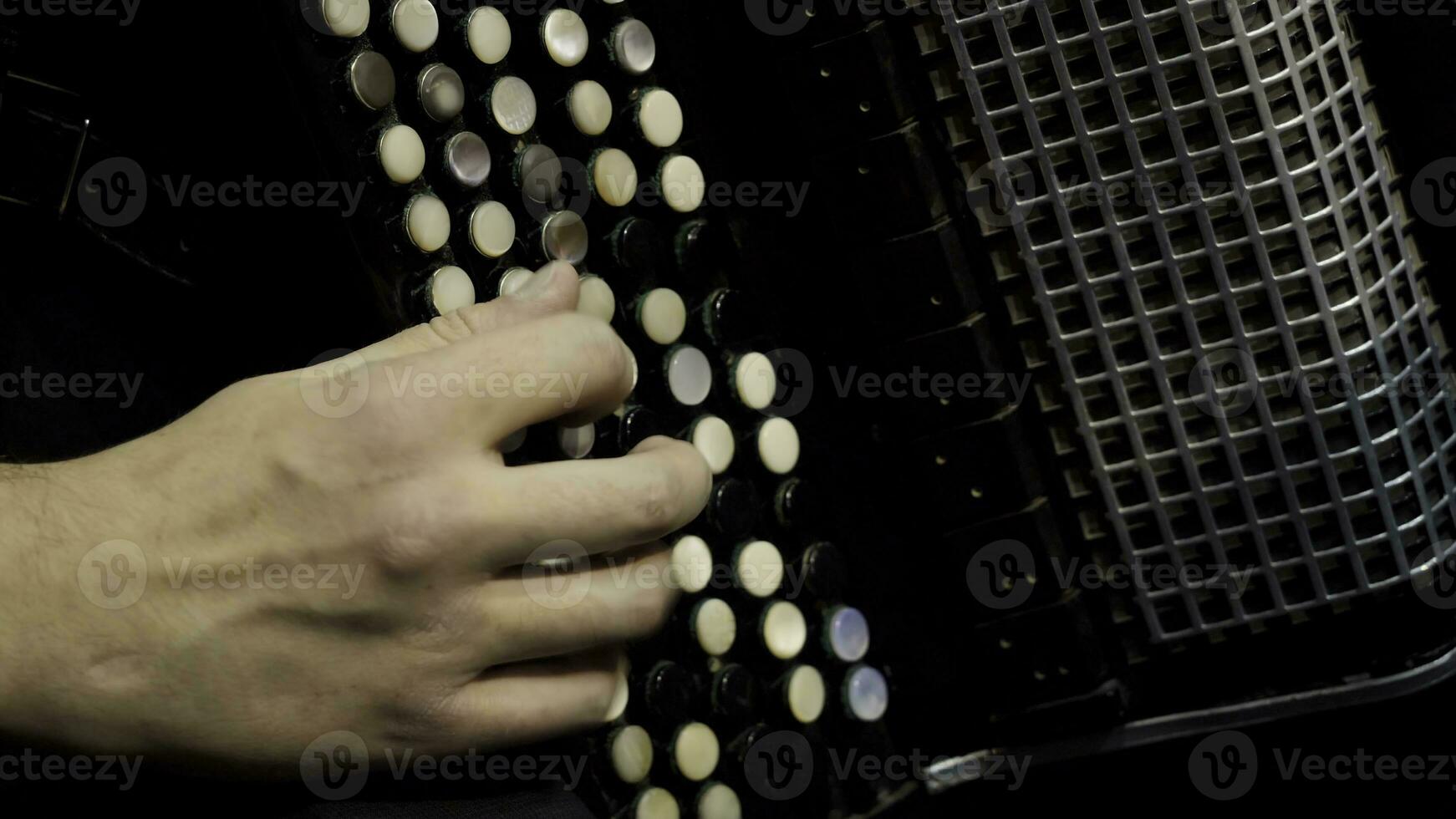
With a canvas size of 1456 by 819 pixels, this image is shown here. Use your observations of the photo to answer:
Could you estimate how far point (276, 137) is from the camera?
0.56 m

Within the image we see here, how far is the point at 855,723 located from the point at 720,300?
0.29 m

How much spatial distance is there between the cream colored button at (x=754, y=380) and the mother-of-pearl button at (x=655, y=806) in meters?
0.23

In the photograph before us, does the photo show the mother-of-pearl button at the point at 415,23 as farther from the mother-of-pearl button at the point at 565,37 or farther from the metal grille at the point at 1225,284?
the metal grille at the point at 1225,284

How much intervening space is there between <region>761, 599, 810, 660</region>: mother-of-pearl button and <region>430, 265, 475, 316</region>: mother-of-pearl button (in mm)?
261

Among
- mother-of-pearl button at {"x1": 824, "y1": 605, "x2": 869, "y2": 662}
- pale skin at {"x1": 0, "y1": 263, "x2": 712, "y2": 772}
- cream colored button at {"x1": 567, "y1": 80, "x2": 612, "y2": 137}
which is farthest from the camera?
mother-of-pearl button at {"x1": 824, "y1": 605, "x2": 869, "y2": 662}

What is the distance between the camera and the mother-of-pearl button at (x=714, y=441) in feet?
2.18

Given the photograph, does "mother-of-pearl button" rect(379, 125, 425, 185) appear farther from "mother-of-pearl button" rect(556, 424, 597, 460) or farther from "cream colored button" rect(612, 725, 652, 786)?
"cream colored button" rect(612, 725, 652, 786)

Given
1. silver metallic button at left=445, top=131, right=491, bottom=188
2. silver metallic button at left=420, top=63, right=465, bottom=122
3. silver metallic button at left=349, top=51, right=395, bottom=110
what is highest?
silver metallic button at left=349, top=51, right=395, bottom=110

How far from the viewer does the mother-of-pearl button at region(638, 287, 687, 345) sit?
25.7 inches

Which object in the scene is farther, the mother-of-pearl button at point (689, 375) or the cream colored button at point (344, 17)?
the mother-of-pearl button at point (689, 375)

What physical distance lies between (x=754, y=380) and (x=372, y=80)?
272 mm

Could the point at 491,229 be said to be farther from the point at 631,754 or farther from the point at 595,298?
the point at 631,754

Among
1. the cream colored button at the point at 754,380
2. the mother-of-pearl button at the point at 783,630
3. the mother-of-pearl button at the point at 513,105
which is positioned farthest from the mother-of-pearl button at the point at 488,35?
the mother-of-pearl button at the point at 783,630

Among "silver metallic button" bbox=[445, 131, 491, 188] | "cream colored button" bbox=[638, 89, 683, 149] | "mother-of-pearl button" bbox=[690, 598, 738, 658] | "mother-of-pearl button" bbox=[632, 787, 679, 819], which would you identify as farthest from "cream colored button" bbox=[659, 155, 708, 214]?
"mother-of-pearl button" bbox=[632, 787, 679, 819]
